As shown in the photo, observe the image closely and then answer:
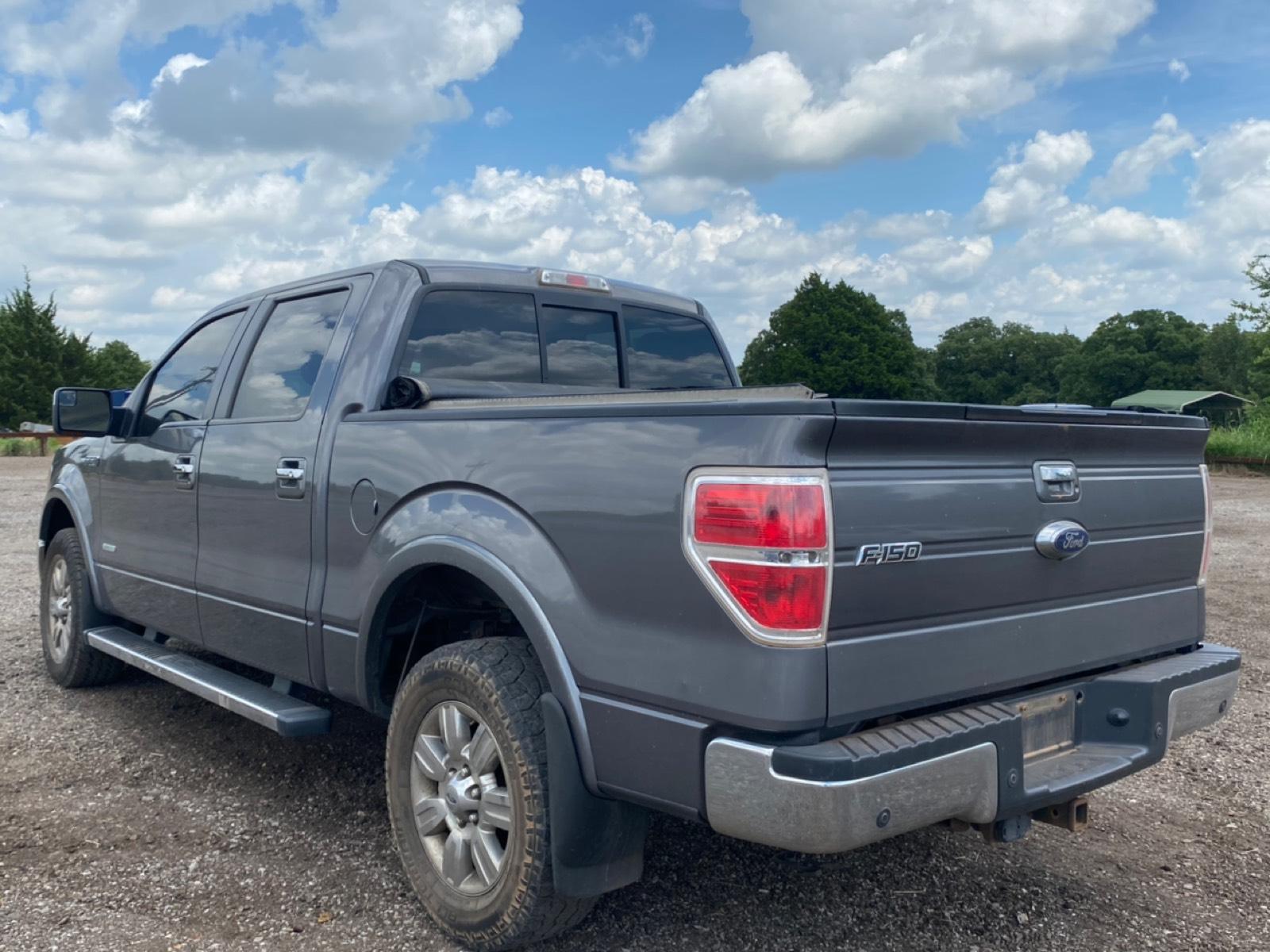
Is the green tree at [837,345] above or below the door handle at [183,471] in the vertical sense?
above

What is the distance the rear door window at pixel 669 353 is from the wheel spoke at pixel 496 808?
208 cm

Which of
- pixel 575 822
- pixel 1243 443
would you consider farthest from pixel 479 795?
pixel 1243 443

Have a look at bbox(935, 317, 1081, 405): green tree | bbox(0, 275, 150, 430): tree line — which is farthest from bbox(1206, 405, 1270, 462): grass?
bbox(935, 317, 1081, 405): green tree

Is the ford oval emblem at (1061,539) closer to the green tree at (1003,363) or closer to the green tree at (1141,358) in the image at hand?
the green tree at (1141,358)

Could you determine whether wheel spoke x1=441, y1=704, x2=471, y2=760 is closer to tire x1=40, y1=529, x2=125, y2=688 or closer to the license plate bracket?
the license plate bracket

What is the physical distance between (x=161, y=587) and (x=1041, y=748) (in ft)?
11.9

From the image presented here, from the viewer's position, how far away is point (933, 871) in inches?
149

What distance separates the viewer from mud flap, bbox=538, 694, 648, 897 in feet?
9.18

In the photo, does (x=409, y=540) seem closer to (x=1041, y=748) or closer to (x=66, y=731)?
(x=1041, y=748)

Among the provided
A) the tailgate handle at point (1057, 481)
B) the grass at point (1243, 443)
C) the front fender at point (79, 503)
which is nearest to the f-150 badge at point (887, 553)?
the tailgate handle at point (1057, 481)

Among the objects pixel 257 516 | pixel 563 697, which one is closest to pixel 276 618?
pixel 257 516

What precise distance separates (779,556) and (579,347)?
2302 mm

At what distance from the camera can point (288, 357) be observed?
4.33 meters

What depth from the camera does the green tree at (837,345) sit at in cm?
5209
